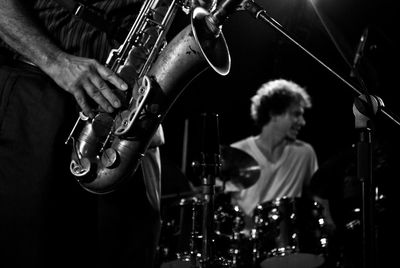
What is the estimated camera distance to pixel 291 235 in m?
5.12

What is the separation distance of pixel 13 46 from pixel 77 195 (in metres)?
0.64

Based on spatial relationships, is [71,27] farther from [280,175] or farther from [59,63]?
[280,175]

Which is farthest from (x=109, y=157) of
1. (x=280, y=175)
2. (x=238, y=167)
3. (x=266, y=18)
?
(x=280, y=175)

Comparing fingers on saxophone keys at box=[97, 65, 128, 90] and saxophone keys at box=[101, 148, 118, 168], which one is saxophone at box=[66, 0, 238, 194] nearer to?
saxophone keys at box=[101, 148, 118, 168]

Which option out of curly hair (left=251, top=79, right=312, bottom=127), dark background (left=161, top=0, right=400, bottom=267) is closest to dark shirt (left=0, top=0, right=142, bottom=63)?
dark background (left=161, top=0, right=400, bottom=267)

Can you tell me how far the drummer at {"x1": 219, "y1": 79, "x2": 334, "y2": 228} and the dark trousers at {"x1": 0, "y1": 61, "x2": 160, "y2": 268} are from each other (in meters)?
4.02

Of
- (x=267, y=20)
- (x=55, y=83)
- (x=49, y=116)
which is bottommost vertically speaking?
(x=49, y=116)

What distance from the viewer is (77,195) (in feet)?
7.43

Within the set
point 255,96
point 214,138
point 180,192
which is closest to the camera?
point 214,138

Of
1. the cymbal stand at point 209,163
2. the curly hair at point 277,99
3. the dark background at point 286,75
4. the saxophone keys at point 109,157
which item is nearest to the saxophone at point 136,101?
the saxophone keys at point 109,157

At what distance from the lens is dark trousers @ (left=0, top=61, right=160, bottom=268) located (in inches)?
80.5

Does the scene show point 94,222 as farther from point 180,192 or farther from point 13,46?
point 180,192

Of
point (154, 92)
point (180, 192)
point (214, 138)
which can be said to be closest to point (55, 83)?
point (154, 92)

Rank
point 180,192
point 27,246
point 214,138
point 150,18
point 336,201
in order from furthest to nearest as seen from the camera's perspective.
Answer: point 336,201, point 180,192, point 214,138, point 150,18, point 27,246
